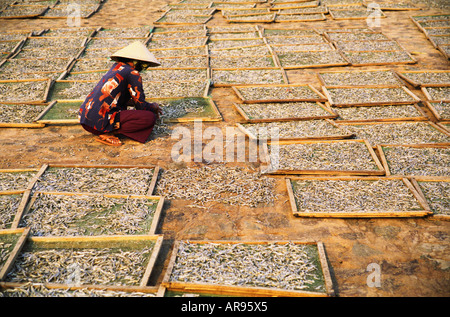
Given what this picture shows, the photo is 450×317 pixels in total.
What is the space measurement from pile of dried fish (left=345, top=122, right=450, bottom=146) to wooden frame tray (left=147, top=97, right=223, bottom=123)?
1.77m

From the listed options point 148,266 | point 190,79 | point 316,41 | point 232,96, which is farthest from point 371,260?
point 316,41

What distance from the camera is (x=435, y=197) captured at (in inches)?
141

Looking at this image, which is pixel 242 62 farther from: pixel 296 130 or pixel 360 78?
pixel 296 130

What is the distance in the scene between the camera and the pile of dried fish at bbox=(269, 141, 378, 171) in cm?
402

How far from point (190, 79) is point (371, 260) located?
166 inches

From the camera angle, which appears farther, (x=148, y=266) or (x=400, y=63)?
(x=400, y=63)

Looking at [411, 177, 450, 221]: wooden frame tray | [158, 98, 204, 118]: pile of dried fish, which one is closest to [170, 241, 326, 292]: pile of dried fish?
[411, 177, 450, 221]: wooden frame tray

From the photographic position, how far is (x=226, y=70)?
657 centimetres

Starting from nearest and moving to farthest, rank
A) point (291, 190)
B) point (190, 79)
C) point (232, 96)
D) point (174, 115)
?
1. point (291, 190)
2. point (174, 115)
3. point (232, 96)
4. point (190, 79)

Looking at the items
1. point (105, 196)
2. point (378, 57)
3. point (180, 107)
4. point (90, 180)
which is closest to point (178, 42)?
point (180, 107)

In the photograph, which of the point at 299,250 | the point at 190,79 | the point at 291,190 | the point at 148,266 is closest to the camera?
the point at 148,266

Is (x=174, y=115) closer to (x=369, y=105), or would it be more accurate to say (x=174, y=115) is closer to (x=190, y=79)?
(x=190, y=79)

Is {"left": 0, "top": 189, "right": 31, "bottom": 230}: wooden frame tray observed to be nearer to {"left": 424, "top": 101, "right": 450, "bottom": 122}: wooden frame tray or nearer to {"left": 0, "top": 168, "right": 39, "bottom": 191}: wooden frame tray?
{"left": 0, "top": 168, "right": 39, "bottom": 191}: wooden frame tray

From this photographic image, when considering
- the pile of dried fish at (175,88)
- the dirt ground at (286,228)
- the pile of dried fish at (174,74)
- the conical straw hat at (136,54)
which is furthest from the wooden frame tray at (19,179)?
the pile of dried fish at (174,74)
